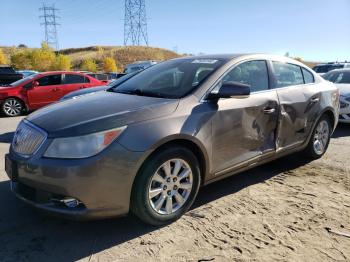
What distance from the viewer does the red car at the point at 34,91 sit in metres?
11.3

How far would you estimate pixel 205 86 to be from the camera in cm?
373

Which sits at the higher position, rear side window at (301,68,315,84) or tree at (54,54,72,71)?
tree at (54,54,72,71)

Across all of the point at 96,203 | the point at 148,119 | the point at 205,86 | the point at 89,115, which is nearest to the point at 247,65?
the point at 205,86

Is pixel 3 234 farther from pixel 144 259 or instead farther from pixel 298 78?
pixel 298 78

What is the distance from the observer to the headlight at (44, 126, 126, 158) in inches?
115

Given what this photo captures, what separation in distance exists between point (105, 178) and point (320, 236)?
6.50ft

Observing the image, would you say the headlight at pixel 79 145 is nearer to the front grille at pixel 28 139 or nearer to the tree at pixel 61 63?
the front grille at pixel 28 139

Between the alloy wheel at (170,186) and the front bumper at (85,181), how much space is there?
0.96 feet

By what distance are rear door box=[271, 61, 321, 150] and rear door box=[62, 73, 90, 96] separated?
858cm

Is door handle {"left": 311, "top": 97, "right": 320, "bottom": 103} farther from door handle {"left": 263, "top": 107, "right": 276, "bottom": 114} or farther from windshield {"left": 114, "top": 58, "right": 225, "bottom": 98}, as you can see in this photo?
windshield {"left": 114, "top": 58, "right": 225, "bottom": 98}

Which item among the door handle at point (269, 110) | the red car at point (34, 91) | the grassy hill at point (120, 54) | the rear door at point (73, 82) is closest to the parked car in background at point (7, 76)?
the red car at point (34, 91)

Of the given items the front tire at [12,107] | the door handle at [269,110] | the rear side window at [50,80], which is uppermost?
the rear side window at [50,80]

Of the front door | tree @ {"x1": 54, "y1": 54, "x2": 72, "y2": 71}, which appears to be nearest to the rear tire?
the front door

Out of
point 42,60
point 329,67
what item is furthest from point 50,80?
point 42,60
